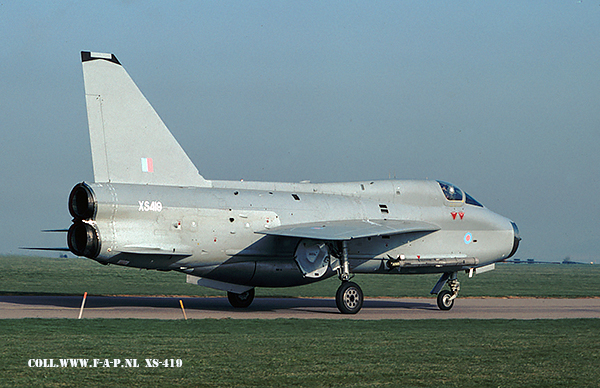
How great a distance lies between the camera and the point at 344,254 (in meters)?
21.0

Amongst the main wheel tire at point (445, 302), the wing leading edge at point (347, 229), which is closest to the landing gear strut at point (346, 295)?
the wing leading edge at point (347, 229)

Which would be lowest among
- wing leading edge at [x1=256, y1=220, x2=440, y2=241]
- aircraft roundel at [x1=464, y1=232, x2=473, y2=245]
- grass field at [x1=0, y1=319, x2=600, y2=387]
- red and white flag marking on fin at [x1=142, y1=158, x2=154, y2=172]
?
grass field at [x1=0, y1=319, x2=600, y2=387]

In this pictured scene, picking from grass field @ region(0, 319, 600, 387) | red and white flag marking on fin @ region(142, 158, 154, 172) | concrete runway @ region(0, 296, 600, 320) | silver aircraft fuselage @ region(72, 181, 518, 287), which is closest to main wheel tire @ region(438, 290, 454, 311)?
concrete runway @ region(0, 296, 600, 320)

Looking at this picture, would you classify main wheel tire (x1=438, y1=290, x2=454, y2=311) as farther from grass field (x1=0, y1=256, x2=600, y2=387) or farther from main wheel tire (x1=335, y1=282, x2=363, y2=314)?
grass field (x1=0, y1=256, x2=600, y2=387)

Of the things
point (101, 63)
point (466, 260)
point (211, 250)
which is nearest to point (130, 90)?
point (101, 63)

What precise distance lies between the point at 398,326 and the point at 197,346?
6.44 metres

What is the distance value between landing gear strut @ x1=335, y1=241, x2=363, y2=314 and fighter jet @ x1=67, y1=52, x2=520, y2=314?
4 cm

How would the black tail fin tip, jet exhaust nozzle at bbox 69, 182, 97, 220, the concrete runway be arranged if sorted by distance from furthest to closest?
the concrete runway < the black tail fin tip < jet exhaust nozzle at bbox 69, 182, 97, 220

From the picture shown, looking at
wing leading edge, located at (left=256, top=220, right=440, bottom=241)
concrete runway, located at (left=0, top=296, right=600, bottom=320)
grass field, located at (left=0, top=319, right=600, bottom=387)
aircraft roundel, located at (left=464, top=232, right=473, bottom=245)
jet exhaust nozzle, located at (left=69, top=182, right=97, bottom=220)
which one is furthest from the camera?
aircraft roundel, located at (left=464, top=232, right=473, bottom=245)

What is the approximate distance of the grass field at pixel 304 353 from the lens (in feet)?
31.4

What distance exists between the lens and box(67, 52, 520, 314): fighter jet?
723 inches

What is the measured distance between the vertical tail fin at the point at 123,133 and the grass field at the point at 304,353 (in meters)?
4.52

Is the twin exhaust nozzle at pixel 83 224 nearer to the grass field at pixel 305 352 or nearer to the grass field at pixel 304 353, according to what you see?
the grass field at pixel 305 352

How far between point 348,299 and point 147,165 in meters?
7.12
